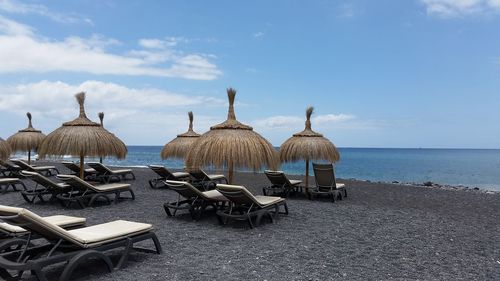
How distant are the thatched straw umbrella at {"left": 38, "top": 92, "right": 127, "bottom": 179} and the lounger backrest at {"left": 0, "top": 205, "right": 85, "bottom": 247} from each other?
17.6ft

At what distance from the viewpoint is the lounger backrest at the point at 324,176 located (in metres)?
8.97

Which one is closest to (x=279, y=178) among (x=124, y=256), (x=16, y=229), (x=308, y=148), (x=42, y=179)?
(x=308, y=148)

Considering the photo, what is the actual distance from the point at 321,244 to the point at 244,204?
66.8 inches

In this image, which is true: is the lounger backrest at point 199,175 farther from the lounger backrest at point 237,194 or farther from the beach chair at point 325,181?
the lounger backrest at point 237,194

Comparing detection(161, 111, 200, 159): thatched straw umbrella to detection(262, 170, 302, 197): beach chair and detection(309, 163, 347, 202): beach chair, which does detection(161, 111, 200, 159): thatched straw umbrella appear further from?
detection(309, 163, 347, 202): beach chair

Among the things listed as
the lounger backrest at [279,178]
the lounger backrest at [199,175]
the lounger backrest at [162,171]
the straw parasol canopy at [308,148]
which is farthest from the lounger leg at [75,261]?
the lounger backrest at [162,171]

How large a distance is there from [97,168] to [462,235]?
34.1 feet

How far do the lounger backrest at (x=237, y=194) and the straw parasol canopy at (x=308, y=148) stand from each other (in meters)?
3.48

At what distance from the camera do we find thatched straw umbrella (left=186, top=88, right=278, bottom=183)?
665 centimetres

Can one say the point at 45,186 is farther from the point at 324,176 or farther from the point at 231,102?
the point at 324,176

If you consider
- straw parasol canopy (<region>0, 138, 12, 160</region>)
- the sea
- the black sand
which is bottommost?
the sea

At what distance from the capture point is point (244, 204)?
253 inches

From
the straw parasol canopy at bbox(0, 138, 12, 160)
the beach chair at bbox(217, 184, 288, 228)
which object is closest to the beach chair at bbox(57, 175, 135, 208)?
the beach chair at bbox(217, 184, 288, 228)

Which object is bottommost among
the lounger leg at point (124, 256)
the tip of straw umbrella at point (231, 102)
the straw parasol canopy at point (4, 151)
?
the lounger leg at point (124, 256)
